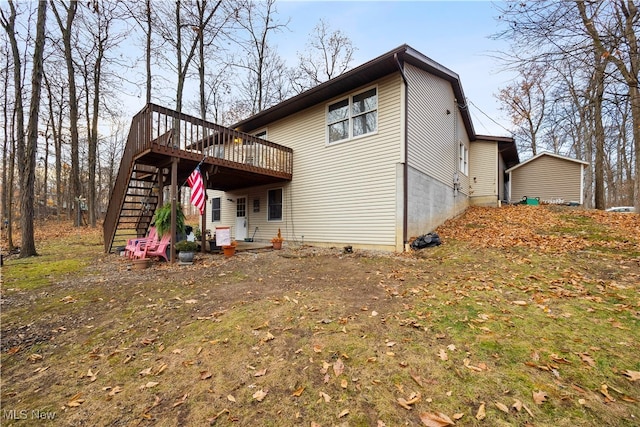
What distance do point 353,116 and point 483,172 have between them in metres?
10.3

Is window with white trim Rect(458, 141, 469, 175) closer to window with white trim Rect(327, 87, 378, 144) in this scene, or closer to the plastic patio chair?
window with white trim Rect(327, 87, 378, 144)

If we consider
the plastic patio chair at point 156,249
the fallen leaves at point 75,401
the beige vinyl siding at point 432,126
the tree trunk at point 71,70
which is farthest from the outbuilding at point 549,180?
the tree trunk at point 71,70

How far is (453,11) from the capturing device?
779 centimetres

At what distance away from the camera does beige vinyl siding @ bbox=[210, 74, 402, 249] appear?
321 inches

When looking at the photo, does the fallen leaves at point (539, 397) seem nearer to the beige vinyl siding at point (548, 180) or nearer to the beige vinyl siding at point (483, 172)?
the beige vinyl siding at point (483, 172)

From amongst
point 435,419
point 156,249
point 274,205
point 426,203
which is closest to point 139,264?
point 156,249

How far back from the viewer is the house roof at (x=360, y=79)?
767cm

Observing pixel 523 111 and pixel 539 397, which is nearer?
pixel 539 397

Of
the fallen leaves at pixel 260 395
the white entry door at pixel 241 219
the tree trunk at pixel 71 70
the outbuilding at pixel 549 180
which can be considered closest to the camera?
the fallen leaves at pixel 260 395

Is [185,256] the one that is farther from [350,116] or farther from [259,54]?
[259,54]

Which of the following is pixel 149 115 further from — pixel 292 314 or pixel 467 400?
pixel 467 400

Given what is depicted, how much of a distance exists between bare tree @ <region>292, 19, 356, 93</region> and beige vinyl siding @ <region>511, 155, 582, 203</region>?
1496 centimetres

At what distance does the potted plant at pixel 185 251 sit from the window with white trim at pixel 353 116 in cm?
584

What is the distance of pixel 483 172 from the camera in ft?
49.9
